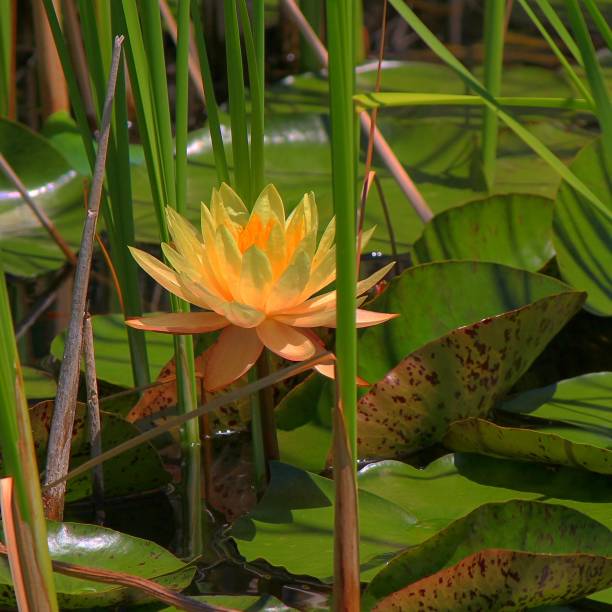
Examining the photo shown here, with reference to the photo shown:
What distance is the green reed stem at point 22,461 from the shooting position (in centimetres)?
65

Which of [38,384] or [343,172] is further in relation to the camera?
[38,384]

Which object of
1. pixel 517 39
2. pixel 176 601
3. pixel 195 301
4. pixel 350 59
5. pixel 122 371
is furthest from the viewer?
pixel 517 39

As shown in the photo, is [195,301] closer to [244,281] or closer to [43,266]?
[244,281]

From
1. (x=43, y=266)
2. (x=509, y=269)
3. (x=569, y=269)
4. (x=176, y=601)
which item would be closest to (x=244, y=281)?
(x=176, y=601)

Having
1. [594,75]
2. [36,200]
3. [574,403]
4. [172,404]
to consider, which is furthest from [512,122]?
[36,200]

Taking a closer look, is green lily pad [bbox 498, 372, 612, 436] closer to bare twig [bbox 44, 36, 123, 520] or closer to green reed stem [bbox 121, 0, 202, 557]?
green reed stem [bbox 121, 0, 202, 557]

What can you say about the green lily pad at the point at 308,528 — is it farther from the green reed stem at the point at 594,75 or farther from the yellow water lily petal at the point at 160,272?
the green reed stem at the point at 594,75

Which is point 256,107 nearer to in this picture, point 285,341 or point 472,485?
point 285,341

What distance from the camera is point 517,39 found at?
296cm

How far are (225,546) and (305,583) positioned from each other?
12 centimetres

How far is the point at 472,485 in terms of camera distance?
1.07m

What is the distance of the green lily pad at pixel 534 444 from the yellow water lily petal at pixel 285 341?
0.25 meters

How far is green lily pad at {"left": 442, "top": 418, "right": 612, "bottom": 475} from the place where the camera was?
100 cm

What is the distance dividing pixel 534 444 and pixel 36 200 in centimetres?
128
